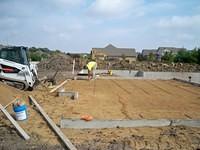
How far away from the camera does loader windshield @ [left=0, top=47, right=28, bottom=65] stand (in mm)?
9414

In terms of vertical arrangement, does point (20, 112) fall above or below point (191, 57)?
below

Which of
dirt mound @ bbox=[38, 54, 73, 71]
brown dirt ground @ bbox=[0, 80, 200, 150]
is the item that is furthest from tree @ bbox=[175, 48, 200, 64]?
brown dirt ground @ bbox=[0, 80, 200, 150]

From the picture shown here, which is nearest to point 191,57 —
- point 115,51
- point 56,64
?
point 56,64

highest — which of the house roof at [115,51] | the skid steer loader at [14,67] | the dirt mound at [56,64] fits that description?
the house roof at [115,51]

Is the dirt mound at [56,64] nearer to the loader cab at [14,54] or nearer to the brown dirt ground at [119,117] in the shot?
the loader cab at [14,54]

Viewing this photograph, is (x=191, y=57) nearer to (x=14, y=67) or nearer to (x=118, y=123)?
(x=14, y=67)

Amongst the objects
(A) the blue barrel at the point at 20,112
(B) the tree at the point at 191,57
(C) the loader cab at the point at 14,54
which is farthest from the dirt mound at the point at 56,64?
(A) the blue barrel at the point at 20,112

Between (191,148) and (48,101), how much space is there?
5196 mm

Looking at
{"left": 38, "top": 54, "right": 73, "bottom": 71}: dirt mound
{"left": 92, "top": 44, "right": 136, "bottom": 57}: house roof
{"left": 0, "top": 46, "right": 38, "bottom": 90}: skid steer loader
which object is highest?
{"left": 92, "top": 44, "right": 136, "bottom": 57}: house roof

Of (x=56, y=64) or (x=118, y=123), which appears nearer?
(x=118, y=123)

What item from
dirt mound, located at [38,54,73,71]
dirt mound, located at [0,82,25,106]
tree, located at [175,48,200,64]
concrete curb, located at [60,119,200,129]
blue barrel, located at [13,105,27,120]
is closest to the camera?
concrete curb, located at [60,119,200,129]

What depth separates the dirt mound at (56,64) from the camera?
31.5 metres

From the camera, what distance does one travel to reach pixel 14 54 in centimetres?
953

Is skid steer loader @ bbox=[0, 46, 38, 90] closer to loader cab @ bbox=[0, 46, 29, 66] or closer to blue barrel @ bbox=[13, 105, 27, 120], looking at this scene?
loader cab @ bbox=[0, 46, 29, 66]
